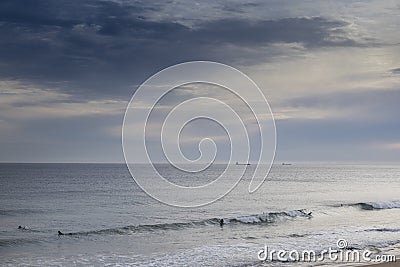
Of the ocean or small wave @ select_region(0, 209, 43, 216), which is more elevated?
the ocean

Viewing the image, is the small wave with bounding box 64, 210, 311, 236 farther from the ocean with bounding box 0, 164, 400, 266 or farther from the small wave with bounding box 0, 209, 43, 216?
the small wave with bounding box 0, 209, 43, 216

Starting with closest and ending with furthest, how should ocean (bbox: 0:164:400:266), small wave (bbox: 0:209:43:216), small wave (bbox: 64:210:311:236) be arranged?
1. ocean (bbox: 0:164:400:266)
2. small wave (bbox: 64:210:311:236)
3. small wave (bbox: 0:209:43:216)

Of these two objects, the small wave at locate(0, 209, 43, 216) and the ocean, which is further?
the small wave at locate(0, 209, 43, 216)

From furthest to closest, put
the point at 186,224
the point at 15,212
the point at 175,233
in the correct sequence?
1. the point at 15,212
2. the point at 186,224
3. the point at 175,233

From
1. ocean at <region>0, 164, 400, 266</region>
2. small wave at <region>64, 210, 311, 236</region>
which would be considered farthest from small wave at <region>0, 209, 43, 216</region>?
small wave at <region>64, 210, 311, 236</region>

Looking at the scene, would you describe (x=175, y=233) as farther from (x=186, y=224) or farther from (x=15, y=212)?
(x=15, y=212)

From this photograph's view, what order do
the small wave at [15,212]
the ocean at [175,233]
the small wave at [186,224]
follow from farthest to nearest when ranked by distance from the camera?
1. the small wave at [15,212]
2. the small wave at [186,224]
3. the ocean at [175,233]

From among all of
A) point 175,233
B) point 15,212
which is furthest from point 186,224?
point 15,212

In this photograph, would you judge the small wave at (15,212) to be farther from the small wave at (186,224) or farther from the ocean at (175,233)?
the small wave at (186,224)

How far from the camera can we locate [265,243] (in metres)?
22.8

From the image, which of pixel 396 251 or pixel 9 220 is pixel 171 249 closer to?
pixel 396 251

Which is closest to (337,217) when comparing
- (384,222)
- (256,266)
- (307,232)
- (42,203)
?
(384,222)

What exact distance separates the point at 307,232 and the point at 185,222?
333 inches

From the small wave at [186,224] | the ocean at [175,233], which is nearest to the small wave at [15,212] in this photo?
the ocean at [175,233]
